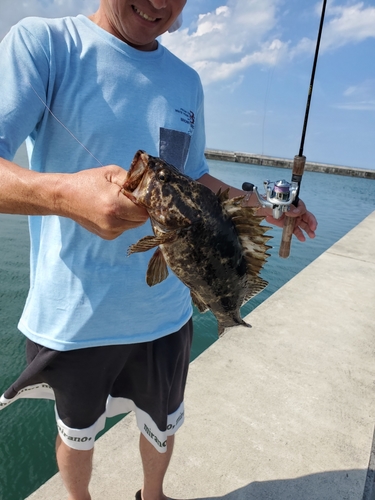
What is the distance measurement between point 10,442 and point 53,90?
3.42 m

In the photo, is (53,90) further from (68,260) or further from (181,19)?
A: (181,19)

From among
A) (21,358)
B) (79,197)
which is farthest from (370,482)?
(21,358)

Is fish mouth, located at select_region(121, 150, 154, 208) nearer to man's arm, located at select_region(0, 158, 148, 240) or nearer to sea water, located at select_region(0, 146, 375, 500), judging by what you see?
man's arm, located at select_region(0, 158, 148, 240)

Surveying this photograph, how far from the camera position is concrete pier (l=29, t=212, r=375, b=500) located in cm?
271

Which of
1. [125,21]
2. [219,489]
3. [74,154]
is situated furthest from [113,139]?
[219,489]

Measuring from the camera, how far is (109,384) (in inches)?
84.4

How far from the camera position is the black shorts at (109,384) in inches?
79.1

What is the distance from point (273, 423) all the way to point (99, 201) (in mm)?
2918

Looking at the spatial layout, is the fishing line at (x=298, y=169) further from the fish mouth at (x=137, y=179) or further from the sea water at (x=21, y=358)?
the sea water at (x=21, y=358)

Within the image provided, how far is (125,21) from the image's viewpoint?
1.89 metres

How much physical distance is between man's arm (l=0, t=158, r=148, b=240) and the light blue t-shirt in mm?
272

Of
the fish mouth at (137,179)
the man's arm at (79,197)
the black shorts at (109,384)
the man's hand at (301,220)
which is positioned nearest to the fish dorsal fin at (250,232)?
the fish mouth at (137,179)

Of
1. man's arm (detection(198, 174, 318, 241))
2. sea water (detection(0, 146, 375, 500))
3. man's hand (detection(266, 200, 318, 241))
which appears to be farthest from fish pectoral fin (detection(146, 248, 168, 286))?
sea water (detection(0, 146, 375, 500))

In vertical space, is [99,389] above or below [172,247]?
below
